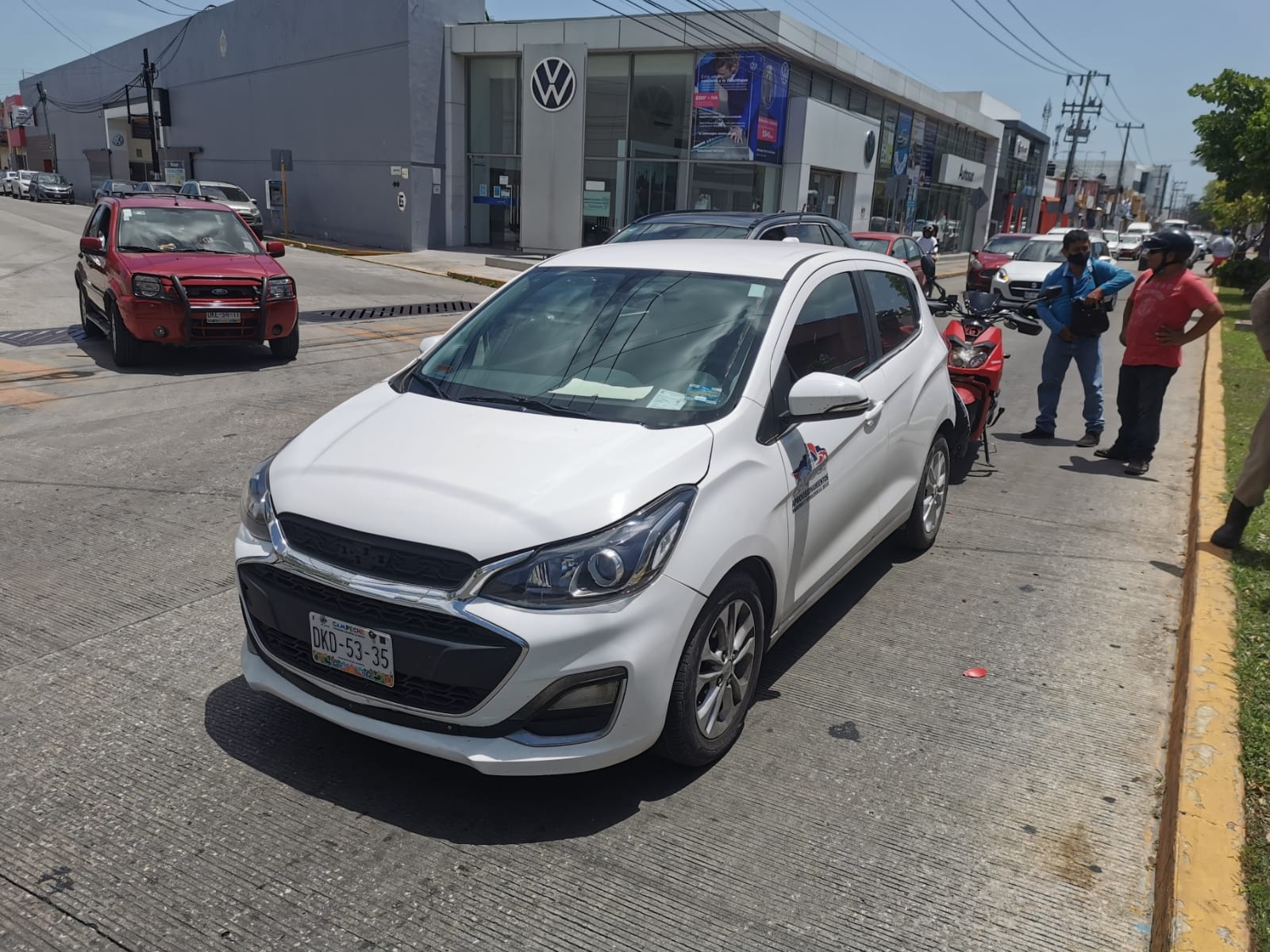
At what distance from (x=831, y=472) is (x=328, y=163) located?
32.4 m

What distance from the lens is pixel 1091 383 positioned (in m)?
8.83

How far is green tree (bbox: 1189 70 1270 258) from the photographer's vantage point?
901 inches

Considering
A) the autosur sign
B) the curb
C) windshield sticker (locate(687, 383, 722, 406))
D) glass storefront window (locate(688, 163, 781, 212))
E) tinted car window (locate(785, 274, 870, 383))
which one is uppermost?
the autosur sign

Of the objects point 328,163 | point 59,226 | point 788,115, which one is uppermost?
point 788,115

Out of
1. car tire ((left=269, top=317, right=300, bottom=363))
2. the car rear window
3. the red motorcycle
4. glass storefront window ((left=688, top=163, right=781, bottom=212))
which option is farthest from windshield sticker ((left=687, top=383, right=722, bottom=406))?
glass storefront window ((left=688, top=163, right=781, bottom=212))

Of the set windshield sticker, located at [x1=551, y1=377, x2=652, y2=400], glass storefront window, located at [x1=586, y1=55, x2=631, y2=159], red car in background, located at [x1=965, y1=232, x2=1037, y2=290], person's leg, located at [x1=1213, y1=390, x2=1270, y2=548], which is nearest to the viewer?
windshield sticker, located at [x1=551, y1=377, x2=652, y2=400]

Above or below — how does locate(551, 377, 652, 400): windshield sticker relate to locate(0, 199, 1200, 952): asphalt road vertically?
above

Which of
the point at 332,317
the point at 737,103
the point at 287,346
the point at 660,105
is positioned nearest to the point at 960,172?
the point at 737,103

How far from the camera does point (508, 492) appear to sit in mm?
3111

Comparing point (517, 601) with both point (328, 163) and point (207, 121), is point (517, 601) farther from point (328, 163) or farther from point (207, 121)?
point (207, 121)

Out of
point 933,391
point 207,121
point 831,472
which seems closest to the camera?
point 831,472

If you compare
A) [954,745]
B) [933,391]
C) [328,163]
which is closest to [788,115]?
[328,163]

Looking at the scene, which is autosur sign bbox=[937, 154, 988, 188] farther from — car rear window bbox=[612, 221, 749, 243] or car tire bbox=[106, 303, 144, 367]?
car tire bbox=[106, 303, 144, 367]

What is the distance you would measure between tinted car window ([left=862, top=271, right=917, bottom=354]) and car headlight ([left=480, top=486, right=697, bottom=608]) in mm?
2439
